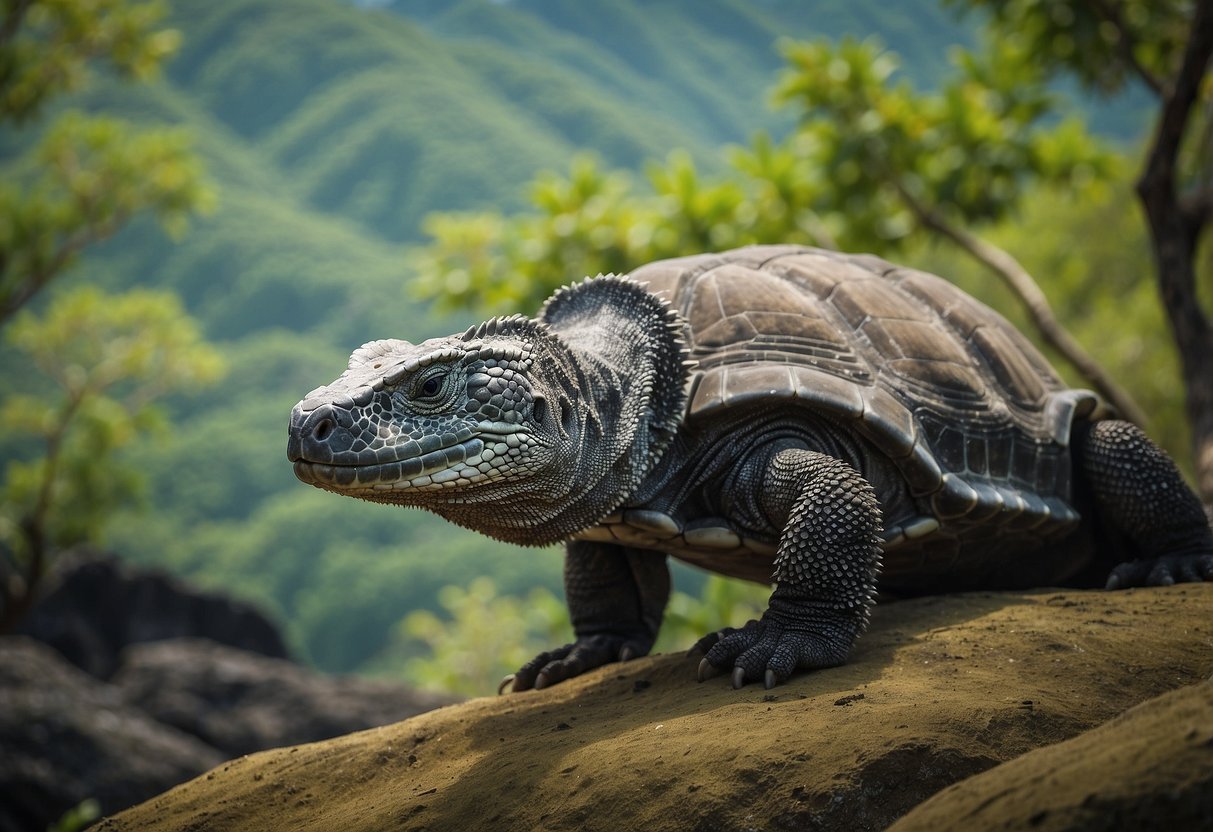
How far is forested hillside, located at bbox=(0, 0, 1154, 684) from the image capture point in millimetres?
41094

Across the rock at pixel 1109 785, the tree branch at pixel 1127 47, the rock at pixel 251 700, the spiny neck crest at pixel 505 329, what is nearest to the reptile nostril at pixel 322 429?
the spiny neck crest at pixel 505 329

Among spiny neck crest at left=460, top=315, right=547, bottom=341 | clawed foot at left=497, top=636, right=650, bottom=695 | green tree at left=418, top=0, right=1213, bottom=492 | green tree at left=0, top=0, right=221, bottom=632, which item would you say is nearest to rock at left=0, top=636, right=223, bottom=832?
green tree at left=418, top=0, right=1213, bottom=492

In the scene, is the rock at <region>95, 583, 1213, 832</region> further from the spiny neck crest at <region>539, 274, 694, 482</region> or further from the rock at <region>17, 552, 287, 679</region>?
the rock at <region>17, 552, 287, 679</region>

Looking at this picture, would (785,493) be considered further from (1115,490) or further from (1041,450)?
(1115,490)

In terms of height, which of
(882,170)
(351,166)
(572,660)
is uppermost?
(351,166)

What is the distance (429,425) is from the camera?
3455 millimetres

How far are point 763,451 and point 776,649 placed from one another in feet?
2.62

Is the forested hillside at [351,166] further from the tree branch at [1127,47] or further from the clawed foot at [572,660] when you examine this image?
the clawed foot at [572,660]

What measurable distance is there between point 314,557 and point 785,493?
40845mm

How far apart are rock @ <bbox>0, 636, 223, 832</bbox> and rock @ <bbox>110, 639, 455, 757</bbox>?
1.23 meters

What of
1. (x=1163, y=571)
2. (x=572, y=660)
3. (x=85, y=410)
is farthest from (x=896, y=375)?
(x=85, y=410)

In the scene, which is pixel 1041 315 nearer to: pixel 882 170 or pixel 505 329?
pixel 882 170

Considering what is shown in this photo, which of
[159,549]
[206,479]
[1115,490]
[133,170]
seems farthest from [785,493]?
[206,479]

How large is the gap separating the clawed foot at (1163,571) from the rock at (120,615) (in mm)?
15908
